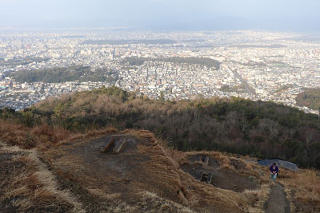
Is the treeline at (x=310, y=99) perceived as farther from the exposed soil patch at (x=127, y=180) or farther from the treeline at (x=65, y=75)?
the treeline at (x=65, y=75)

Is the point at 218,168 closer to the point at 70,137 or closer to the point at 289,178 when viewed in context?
the point at 289,178

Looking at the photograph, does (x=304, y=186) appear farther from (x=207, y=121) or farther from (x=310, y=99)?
(x=310, y=99)

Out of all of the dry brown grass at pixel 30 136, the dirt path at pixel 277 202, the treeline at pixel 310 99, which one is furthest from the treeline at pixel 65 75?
the dirt path at pixel 277 202

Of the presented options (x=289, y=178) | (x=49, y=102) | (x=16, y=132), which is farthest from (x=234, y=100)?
(x=16, y=132)

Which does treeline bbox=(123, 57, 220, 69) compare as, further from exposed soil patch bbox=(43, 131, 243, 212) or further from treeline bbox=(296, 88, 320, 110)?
exposed soil patch bbox=(43, 131, 243, 212)

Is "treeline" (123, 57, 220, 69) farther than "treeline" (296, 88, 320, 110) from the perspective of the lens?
Answer: Yes

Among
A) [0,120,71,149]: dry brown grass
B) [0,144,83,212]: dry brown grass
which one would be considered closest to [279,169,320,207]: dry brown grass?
[0,144,83,212]: dry brown grass
